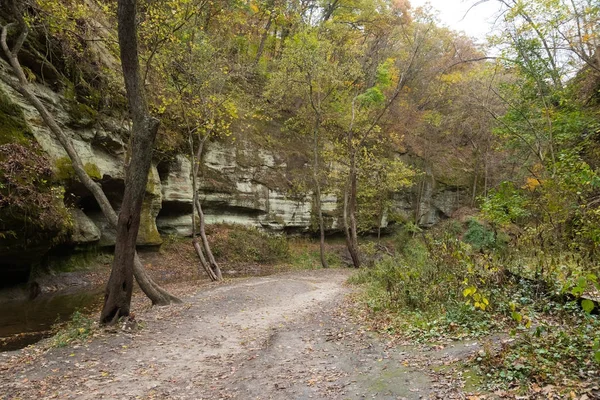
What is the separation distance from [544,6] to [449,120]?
16.5 metres

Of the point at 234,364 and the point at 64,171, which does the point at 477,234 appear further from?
the point at 64,171

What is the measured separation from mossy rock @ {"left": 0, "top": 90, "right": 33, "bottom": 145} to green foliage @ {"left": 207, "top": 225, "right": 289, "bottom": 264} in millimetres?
10846

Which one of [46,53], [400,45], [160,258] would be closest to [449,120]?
[400,45]

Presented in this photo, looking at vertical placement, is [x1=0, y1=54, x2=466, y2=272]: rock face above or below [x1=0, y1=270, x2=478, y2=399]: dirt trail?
above

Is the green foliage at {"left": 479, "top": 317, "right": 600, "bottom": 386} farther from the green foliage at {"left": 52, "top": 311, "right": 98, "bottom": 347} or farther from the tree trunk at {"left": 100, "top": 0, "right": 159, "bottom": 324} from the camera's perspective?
the green foliage at {"left": 52, "top": 311, "right": 98, "bottom": 347}

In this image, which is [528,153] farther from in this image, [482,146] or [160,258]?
[160,258]

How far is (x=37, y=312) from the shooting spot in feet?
35.2

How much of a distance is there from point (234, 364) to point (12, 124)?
35.6 ft

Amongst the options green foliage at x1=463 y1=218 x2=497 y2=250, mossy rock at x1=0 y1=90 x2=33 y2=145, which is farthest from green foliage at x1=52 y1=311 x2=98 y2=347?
green foliage at x1=463 y1=218 x2=497 y2=250

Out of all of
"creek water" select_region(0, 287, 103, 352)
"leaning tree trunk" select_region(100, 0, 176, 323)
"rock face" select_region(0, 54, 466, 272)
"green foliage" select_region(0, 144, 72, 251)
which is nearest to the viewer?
"leaning tree trunk" select_region(100, 0, 176, 323)

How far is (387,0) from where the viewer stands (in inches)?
1109

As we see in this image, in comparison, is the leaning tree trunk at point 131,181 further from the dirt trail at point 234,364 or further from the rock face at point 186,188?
the rock face at point 186,188

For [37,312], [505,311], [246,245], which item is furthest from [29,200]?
[505,311]

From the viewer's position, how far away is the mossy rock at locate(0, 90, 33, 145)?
1120cm
